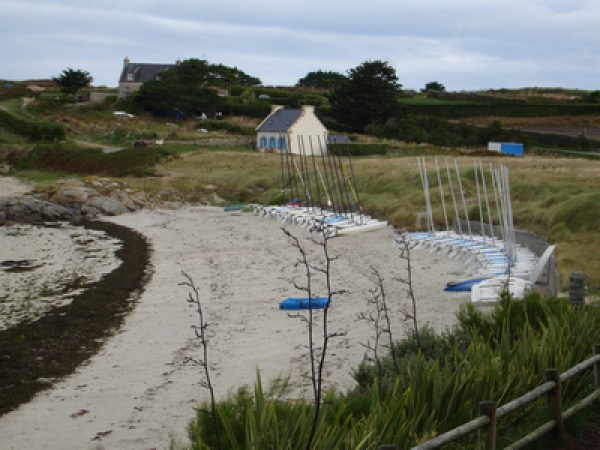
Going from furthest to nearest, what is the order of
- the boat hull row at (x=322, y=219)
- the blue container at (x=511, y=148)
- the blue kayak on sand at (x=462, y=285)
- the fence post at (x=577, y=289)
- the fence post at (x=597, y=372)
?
the blue container at (x=511, y=148)
the boat hull row at (x=322, y=219)
the blue kayak on sand at (x=462, y=285)
the fence post at (x=577, y=289)
the fence post at (x=597, y=372)

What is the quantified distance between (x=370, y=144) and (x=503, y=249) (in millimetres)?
33985

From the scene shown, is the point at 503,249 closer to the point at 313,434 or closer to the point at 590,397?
the point at 590,397

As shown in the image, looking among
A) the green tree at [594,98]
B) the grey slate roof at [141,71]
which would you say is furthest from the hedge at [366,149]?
the grey slate roof at [141,71]

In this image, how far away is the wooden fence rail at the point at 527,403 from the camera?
5.63 metres

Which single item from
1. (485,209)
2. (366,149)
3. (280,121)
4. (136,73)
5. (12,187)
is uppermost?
(136,73)

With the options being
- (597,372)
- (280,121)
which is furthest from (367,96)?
(597,372)

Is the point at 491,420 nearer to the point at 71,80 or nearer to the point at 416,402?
the point at 416,402

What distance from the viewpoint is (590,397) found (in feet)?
24.8

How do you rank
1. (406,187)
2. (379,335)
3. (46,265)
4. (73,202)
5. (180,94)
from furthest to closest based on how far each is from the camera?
(180,94) < (73,202) < (406,187) < (46,265) < (379,335)

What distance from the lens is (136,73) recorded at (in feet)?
287

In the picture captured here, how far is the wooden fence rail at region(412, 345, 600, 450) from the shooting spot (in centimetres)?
563

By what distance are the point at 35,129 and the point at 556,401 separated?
5806 centimetres

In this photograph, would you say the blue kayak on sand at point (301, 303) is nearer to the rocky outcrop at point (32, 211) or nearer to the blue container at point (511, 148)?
the rocky outcrop at point (32, 211)

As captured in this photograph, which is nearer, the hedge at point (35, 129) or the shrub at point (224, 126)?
the hedge at point (35, 129)
